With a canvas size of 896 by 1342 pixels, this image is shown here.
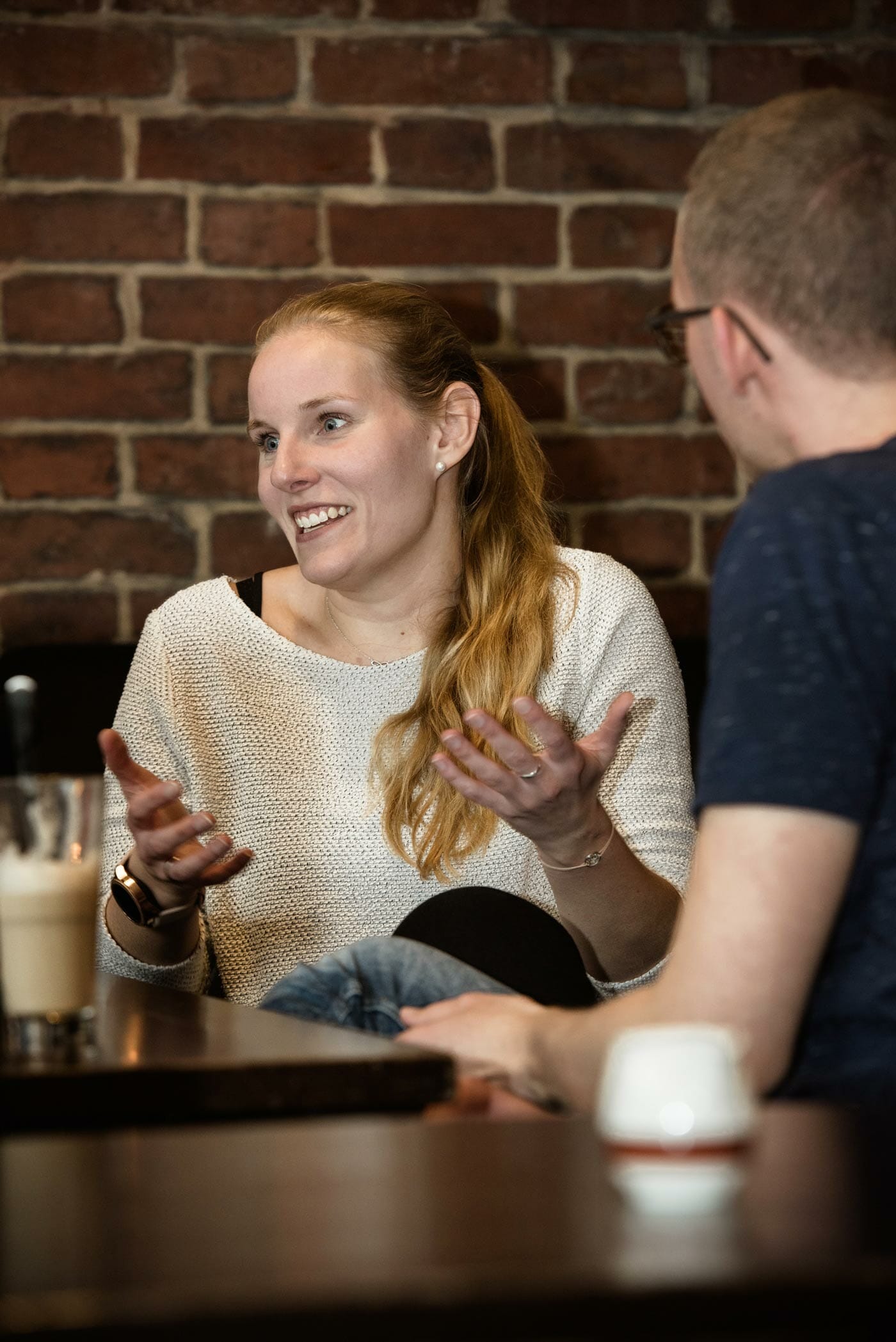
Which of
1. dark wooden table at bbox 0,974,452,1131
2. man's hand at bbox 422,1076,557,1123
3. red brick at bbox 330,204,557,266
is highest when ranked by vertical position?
red brick at bbox 330,204,557,266

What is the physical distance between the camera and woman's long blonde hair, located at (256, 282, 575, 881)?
182cm

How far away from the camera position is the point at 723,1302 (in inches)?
17.5

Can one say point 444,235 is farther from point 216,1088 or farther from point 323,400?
point 216,1088

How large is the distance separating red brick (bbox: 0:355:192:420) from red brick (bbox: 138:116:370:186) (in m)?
0.26

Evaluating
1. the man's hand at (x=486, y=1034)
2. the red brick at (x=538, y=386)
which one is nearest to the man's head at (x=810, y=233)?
the man's hand at (x=486, y=1034)

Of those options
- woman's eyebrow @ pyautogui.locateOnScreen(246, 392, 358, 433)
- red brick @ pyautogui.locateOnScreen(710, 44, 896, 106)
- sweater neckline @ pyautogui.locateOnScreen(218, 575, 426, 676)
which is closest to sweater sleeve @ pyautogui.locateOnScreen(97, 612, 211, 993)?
sweater neckline @ pyautogui.locateOnScreen(218, 575, 426, 676)

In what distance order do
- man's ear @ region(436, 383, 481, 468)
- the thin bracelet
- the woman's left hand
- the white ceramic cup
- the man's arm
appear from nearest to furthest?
the white ceramic cup, the man's arm, the woman's left hand, the thin bracelet, man's ear @ region(436, 383, 481, 468)

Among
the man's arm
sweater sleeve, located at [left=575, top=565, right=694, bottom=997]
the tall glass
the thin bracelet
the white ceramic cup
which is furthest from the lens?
sweater sleeve, located at [left=575, top=565, right=694, bottom=997]

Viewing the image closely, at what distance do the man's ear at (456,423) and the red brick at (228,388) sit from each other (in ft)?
1.07

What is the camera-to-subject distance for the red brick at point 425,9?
2.20m

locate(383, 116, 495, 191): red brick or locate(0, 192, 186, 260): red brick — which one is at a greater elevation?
locate(383, 116, 495, 191): red brick

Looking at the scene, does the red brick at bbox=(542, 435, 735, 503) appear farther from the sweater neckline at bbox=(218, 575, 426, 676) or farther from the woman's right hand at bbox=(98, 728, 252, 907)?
the woman's right hand at bbox=(98, 728, 252, 907)

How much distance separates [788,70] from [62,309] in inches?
42.5

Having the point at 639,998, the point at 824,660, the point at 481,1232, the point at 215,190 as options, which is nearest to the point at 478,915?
the point at 639,998
